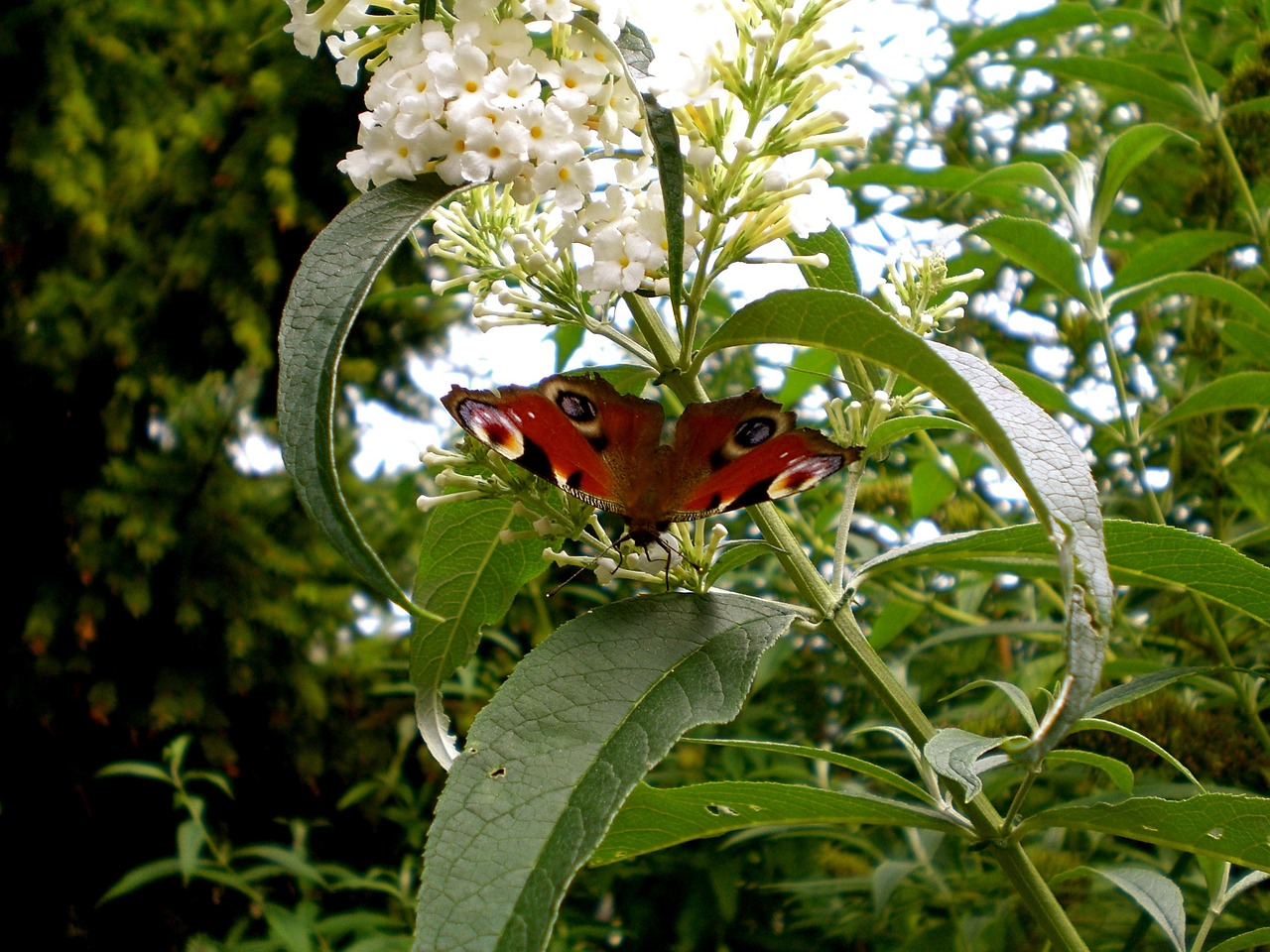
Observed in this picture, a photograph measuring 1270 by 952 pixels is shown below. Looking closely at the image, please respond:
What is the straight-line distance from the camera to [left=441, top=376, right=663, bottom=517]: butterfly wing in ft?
2.36

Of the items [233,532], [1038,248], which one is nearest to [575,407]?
[1038,248]

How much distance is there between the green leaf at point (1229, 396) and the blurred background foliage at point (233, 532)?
2.12 feet

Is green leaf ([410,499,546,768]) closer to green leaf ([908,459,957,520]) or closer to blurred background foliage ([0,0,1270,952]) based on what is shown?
green leaf ([908,459,957,520])

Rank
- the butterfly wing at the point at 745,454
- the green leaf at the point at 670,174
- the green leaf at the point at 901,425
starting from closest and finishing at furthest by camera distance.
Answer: the green leaf at the point at 670,174 → the butterfly wing at the point at 745,454 → the green leaf at the point at 901,425

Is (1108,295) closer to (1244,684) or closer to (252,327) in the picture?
(1244,684)

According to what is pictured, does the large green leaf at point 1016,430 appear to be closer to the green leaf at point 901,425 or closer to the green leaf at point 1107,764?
the green leaf at point 901,425

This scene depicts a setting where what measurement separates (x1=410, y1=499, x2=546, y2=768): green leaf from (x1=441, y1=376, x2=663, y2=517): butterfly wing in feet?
0.42

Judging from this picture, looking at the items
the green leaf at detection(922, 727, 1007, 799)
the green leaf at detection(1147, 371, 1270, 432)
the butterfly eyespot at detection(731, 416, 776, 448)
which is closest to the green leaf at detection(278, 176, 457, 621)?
the butterfly eyespot at detection(731, 416, 776, 448)

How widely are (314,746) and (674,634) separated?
88.7 inches

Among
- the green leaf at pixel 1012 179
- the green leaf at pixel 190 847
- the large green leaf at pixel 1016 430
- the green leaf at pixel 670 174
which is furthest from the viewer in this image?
the green leaf at pixel 190 847

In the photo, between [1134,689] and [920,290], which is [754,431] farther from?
[1134,689]

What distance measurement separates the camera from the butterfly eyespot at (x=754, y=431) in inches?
28.8

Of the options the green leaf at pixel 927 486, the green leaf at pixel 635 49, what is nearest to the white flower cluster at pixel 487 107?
the green leaf at pixel 635 49

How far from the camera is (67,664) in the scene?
2.43 m
